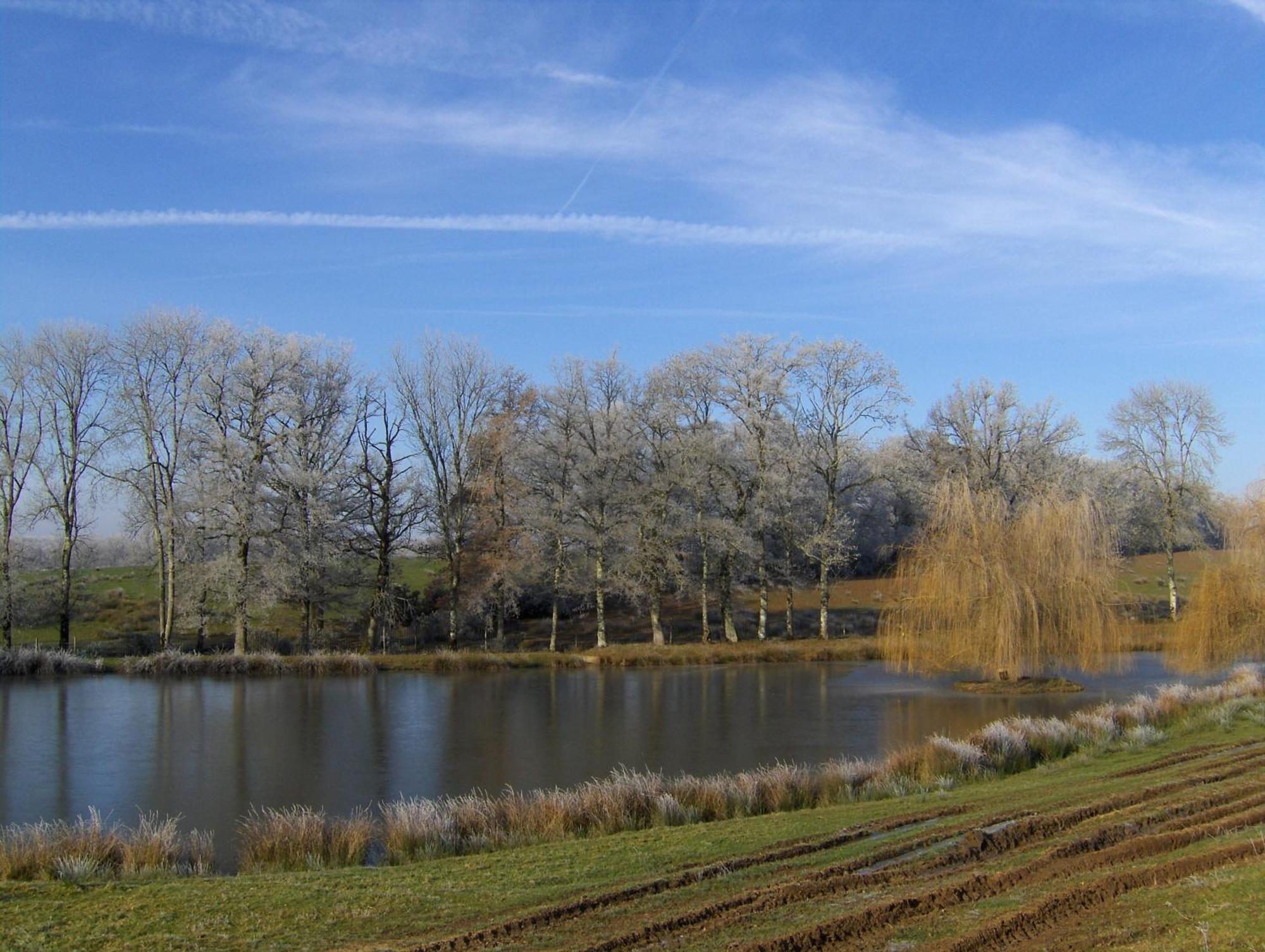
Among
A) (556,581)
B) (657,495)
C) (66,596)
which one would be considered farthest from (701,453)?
(66,596)

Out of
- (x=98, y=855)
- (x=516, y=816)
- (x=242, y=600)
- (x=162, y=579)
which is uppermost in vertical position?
(x=162, y=579)

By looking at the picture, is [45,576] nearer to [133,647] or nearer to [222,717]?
[133,647]

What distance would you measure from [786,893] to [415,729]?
54.4 feet

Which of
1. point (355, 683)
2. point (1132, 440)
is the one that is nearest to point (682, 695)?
point (355, 683)

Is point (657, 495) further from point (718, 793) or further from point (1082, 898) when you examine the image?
point (1082, 898)

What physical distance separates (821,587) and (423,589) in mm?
19995

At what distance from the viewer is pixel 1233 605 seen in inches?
1077

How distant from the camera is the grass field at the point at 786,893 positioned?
23.1 ft

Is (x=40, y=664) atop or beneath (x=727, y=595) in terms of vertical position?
beneath

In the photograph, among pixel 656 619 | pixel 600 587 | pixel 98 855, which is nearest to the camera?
pixel 98 855

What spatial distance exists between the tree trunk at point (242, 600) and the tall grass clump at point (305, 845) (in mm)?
25178

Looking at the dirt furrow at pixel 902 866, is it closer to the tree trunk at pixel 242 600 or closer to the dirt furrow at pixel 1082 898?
the dirt furrow at pixel 1082 898

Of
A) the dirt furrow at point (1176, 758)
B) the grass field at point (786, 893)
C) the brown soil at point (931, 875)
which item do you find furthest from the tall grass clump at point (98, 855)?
the dirt furrow at point (1176, 758)

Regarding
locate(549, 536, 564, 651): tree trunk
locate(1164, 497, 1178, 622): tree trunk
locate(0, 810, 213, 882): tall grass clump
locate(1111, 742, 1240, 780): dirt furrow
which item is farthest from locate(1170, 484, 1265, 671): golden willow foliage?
locate(0, 810, 213, 882): tall grass clump
